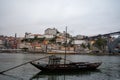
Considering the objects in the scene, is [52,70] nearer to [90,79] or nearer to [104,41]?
[90,79]

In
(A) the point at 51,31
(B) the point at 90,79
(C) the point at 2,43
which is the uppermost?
(A) the point at 51,31

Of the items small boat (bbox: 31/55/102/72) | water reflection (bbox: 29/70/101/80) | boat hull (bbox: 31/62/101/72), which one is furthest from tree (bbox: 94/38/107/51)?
water reflection (bbox: 29/70/101/80)

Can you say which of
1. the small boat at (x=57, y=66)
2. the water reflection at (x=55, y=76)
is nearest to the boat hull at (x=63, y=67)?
the small boat at (x=57, y=66)

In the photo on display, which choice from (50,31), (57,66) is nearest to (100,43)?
(50,31)

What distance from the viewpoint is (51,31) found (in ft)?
618

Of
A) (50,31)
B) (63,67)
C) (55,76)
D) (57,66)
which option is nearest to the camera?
(55,76)

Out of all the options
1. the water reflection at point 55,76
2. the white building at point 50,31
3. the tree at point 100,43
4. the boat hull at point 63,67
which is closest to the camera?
the water reflection at point 55,76

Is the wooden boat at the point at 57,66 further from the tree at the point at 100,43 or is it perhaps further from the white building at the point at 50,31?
the white building at the point at 50,31

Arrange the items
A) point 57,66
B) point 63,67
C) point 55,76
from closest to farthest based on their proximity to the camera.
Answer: point 55,76 → point 57,66 → point 63,67

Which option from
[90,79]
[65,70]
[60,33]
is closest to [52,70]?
[65,70]

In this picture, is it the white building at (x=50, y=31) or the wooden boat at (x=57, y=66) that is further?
the white building at (x=50, y=31)

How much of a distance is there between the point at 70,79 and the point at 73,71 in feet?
22.5

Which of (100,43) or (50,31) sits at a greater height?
(50,31)

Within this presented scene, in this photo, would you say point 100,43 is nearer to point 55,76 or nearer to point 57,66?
point 57,66
